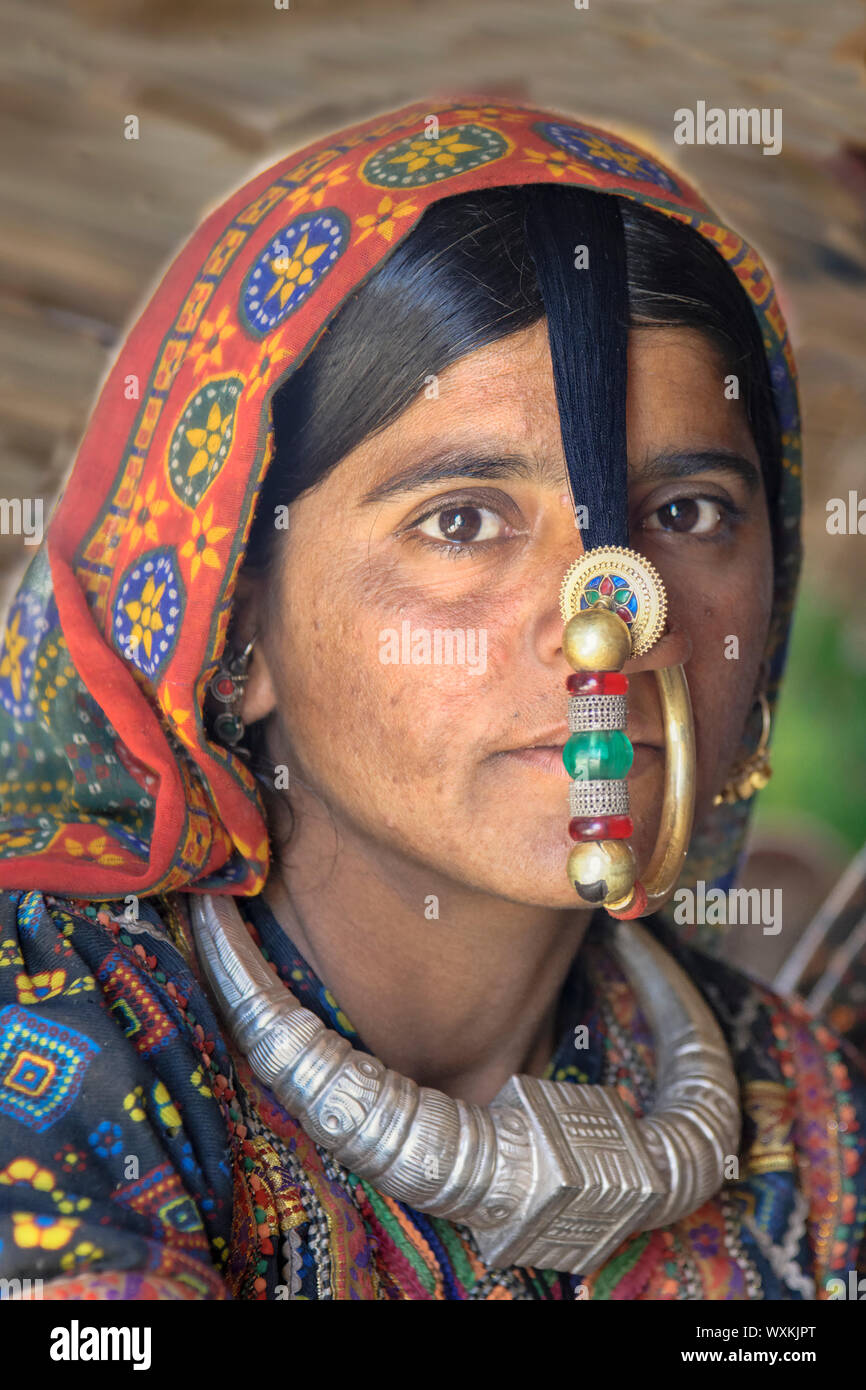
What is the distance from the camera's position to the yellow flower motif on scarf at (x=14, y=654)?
171 cm

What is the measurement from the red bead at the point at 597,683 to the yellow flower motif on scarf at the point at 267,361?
0.46 metres

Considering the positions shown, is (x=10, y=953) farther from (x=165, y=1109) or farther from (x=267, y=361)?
(x=267, y=361)

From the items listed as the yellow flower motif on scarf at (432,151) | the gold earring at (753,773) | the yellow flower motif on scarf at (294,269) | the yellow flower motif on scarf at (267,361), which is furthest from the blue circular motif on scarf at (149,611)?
the gold earring at (753,773)

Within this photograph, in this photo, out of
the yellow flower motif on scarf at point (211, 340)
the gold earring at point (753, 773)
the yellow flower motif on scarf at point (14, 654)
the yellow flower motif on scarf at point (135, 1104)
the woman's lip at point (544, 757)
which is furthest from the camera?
the gold earring at point (753, 773)

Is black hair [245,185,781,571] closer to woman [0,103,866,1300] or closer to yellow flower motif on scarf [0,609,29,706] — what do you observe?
woman [0,103,866,1300]

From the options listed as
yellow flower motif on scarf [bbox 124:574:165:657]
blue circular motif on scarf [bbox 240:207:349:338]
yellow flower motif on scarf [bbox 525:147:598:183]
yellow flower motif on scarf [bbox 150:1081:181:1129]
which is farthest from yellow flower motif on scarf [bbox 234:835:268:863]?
yellow flower motif on scarf [bbox 525:147:598:183]

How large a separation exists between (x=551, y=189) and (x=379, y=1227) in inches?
46.7

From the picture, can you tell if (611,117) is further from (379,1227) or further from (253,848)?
(379,1227)

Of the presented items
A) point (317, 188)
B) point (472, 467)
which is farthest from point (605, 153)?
point (472, 467)

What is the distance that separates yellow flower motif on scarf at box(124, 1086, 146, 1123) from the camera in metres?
1.29

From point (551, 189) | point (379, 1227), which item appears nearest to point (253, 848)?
point (379, 1227)

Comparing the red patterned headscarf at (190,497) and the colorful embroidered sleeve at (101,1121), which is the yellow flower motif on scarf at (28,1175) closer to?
the colorful embroidered sleeve at (101,1121)
